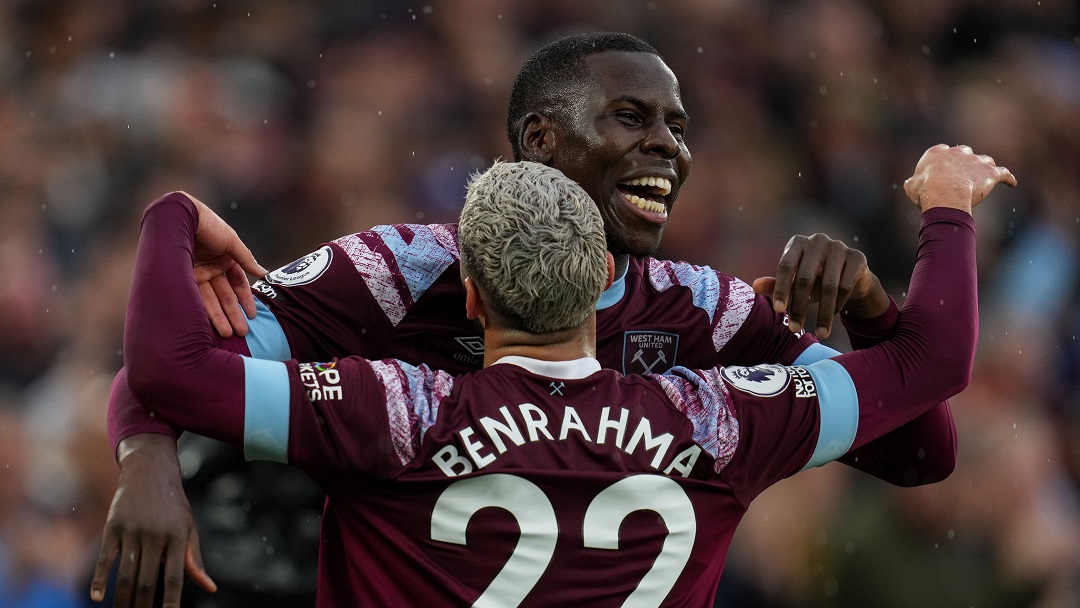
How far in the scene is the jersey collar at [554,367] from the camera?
2176mm

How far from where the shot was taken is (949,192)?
2.57m

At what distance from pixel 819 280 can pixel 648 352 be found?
53 cm

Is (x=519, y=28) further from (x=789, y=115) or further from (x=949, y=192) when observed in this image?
(x=949, y=192)

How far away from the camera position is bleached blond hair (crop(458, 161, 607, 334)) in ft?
7.06

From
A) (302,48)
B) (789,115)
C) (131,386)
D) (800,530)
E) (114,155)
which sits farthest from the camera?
(789,115)

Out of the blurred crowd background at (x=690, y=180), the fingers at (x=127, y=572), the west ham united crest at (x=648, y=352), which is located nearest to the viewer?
the fingers at (x=127, y=572)

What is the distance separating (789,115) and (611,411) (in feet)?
13.6

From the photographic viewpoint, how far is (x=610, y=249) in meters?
2.89

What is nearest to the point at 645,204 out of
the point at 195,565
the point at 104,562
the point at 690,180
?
the point at 195,565

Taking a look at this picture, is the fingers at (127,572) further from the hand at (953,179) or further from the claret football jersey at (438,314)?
the hand at (953,179)

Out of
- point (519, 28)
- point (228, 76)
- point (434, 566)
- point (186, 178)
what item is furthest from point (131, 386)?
point (519, 28)

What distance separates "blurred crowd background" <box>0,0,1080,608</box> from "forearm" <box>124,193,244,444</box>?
240cm

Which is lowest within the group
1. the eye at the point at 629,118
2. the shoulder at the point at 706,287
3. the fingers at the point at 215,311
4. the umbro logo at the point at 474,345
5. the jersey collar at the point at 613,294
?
the umbro logo at the point at 474,345

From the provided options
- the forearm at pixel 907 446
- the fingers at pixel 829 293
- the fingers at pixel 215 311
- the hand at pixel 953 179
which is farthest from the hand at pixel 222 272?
the hand at pixel 953 179
